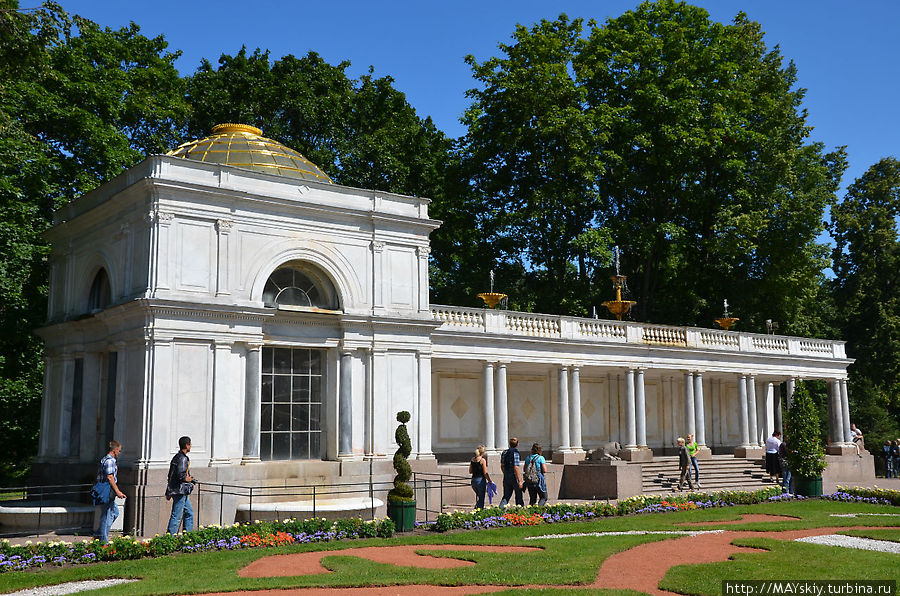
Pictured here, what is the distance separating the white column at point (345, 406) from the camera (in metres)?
24.5

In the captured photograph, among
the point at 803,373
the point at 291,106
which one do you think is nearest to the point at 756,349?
the point at 803,373

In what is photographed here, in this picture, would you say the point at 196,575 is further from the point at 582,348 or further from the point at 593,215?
the point at 593,215

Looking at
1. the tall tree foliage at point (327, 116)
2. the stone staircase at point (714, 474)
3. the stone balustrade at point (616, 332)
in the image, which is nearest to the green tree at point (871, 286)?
the stone balustrade at point (616, 332)

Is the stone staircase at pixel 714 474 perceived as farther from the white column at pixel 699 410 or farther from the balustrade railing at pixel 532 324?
the balustrade railing at pixel 532 324

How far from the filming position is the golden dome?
85.4 feet

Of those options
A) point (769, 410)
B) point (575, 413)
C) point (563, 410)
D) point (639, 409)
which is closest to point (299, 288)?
point (563, 410)

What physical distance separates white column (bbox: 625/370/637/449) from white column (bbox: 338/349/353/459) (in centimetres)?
1317

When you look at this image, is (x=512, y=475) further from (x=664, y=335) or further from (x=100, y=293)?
(x=664, y=335)

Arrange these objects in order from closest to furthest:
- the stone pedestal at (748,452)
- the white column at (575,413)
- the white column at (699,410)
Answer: the white column at (575,413) < the white column at (699,410) < the stone pedestal at (748,452)

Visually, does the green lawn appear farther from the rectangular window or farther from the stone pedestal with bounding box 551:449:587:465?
the stone pedestal with bounding box 551:449:587:465

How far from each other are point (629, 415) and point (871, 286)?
90.1ft

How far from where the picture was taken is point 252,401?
23000 millimetres

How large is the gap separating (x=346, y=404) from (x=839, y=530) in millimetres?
13143

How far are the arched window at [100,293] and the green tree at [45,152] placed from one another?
350 centimetres
